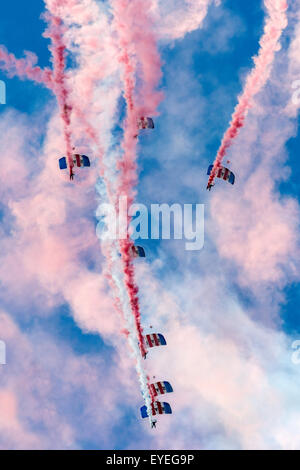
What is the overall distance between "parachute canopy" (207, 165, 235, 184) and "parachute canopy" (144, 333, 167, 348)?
24.8m

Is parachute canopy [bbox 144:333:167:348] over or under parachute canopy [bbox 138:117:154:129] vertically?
under

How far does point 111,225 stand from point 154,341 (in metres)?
18.3

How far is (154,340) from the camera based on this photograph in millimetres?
82438

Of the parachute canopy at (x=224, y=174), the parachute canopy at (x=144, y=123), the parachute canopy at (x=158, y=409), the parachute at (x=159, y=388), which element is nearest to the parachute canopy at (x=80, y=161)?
the parachute canopy at (x=144, y=123)

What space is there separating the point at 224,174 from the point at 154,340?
26291 millimetres

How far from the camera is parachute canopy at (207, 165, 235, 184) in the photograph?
81875 mm

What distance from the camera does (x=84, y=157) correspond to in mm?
80625

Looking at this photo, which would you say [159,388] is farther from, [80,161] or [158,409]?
[80,161]

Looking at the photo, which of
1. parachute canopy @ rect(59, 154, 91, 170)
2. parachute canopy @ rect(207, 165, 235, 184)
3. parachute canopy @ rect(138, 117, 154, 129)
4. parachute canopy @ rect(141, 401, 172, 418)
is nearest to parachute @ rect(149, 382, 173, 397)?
parachute canopy @ rect(141, 401, 172, 418)

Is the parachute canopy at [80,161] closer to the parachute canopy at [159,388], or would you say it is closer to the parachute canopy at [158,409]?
the parachute canopy at [159,388]

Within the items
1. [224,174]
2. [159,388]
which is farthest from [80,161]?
[159,388]

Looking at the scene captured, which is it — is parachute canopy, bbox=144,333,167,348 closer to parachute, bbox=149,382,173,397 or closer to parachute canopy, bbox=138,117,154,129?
parachute, bbox=149,382,173,397
